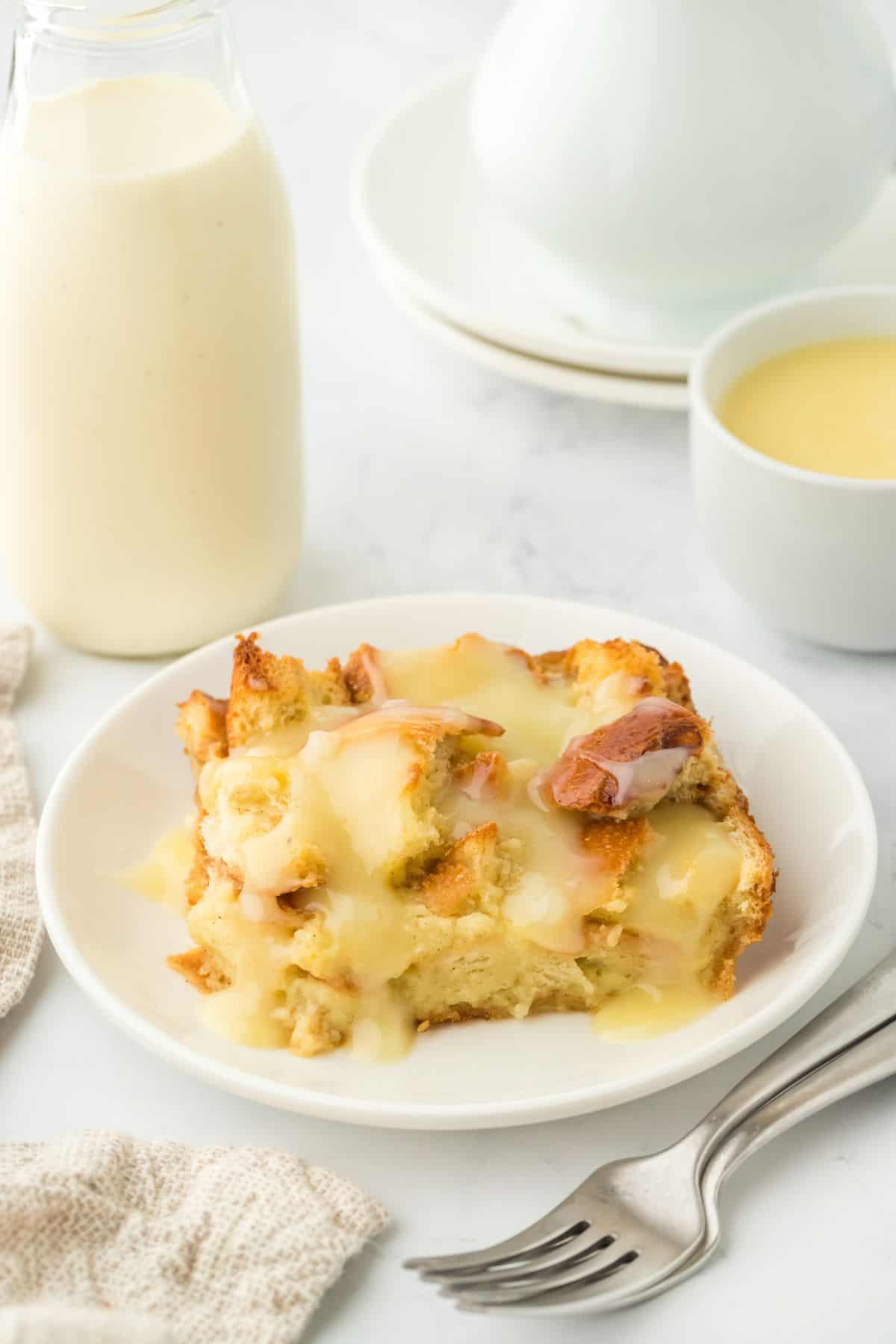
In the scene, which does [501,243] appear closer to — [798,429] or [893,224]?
[893,224]

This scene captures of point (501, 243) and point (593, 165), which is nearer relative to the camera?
point (593, 165)

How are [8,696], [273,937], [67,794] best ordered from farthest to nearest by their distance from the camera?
[8,696]
[67,794]
[273,937]

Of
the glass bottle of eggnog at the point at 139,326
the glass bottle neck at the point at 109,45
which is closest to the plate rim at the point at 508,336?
the glass bottle of eggnog at the point at 139,326

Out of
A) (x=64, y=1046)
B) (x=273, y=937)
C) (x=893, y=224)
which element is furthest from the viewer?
(x=893, y=224)

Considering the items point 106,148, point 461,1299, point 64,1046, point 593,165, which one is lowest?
point 64,1046

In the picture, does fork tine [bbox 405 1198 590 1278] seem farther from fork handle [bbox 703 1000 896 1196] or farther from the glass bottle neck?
the glass bottle neck

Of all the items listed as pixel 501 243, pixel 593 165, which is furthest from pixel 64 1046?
pixel 501 243
